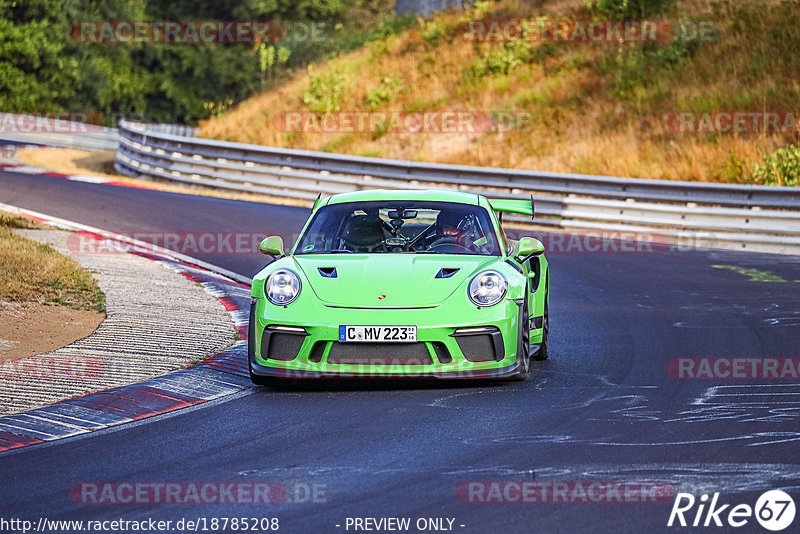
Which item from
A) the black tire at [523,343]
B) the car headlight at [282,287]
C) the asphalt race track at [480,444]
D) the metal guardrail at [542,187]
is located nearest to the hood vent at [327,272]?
the car headlight at [282,287]

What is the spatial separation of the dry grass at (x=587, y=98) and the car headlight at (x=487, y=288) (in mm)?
15513

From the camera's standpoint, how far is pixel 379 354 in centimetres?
845

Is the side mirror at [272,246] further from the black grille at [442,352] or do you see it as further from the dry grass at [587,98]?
the dry grass at [587,98]

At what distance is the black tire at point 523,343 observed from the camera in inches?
349

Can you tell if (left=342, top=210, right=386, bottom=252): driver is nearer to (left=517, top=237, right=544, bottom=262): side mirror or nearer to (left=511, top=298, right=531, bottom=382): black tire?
(left=517, top=237, right=544, bottom=262): side mirror

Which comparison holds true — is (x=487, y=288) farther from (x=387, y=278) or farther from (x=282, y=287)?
(x=282, y=287)

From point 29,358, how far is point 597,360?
4.49 m

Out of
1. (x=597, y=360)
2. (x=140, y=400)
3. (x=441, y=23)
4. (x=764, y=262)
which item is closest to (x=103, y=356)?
(x=140, y=400)

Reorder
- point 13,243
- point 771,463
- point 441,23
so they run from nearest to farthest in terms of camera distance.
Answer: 1. point 771,463
2. point 13,243
3. point 441,23

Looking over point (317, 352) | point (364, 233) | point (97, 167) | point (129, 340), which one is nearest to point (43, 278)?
point (129, 340)

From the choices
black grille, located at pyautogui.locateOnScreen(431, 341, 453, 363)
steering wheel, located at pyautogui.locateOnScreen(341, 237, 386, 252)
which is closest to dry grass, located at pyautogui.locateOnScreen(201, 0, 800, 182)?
steering wheel, located at pyautogui.locateOnScreen(341, 237, 386, 252)

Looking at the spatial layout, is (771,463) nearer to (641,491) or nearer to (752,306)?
(641,491)

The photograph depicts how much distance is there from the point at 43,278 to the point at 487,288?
618 centimetres

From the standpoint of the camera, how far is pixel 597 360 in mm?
10070
